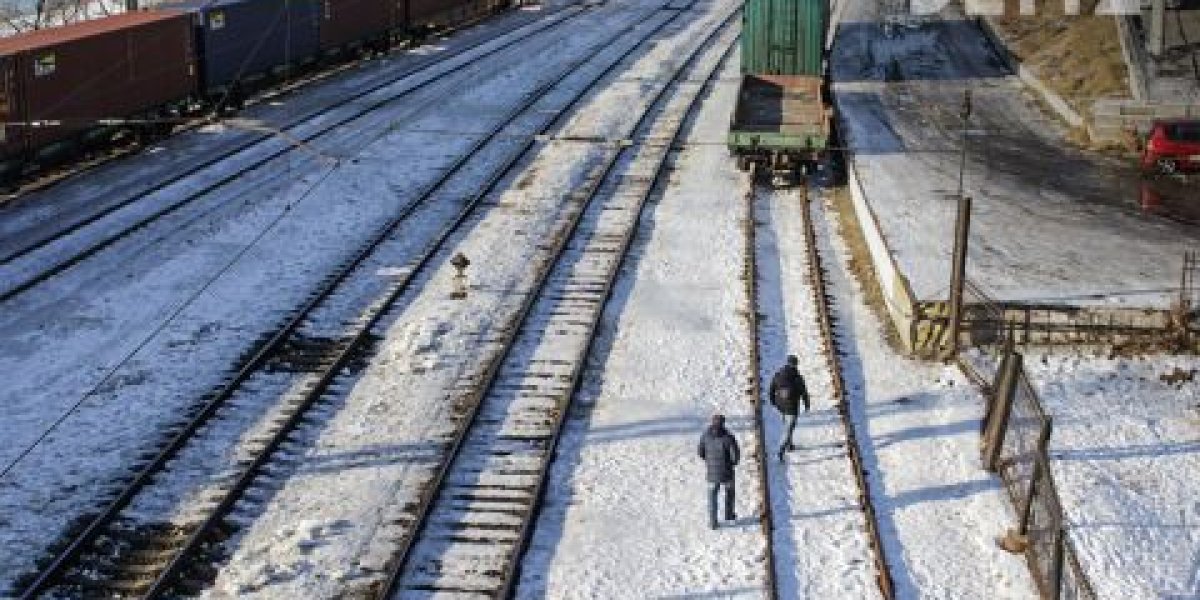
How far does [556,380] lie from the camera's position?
1975 cm

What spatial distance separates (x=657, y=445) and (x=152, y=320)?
9.06 metres

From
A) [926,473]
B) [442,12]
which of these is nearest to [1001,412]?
[926,473]

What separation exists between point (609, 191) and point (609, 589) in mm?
17263

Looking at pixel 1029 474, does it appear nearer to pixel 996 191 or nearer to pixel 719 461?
pixel 719 461

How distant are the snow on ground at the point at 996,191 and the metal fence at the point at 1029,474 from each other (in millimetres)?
4403

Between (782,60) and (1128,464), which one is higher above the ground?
(782,60)

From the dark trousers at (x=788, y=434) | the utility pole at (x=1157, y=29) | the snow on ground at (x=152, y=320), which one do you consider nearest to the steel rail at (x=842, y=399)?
the dark trousers at (x=788, y=434)

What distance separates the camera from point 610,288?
23.7m

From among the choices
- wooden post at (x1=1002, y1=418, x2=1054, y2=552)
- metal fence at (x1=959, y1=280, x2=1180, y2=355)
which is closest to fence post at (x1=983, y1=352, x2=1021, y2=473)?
wooden post at (x1=1002, y1=418, x2=1054, y2=552)

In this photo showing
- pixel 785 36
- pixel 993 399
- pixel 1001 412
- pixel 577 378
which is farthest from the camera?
pixel 785 36

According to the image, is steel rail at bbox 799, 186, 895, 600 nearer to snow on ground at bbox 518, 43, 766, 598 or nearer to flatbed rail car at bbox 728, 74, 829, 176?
snow on ground at bbox 518, 43, 766, 598

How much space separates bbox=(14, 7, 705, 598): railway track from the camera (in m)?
14.4

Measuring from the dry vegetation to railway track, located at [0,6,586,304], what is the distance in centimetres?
1884

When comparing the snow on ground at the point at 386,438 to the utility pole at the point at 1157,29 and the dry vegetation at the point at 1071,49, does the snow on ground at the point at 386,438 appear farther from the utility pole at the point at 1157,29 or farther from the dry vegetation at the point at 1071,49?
the utility pole at the point at 1157,29
